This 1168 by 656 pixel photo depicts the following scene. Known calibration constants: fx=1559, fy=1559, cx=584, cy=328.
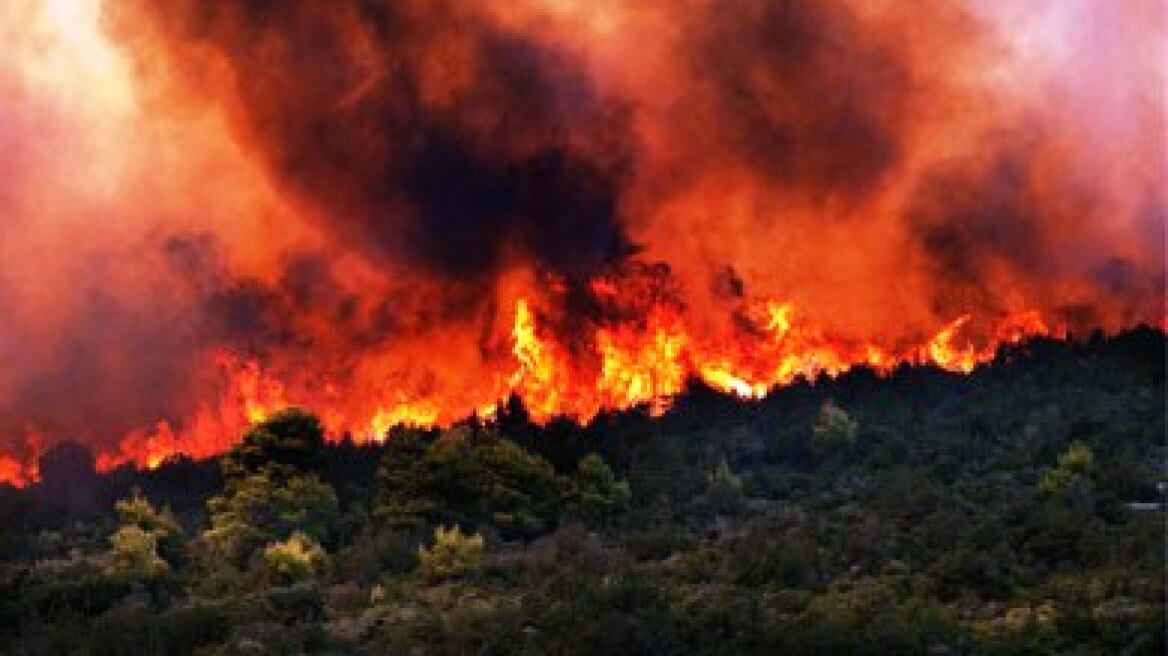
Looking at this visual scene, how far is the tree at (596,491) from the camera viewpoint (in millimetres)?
47625

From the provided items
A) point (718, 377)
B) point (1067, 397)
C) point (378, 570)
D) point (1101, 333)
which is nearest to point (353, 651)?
point (378, 570)

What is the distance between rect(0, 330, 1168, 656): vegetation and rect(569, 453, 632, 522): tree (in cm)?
8

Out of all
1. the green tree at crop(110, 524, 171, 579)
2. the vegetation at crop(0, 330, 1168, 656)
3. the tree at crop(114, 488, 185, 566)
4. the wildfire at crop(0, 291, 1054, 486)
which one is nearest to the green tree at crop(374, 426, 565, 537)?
the vegetation at crop(0, 330, 1168, 656)

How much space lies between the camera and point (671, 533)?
4228 centimetres

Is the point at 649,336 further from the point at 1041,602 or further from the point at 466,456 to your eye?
the point at 1041,602

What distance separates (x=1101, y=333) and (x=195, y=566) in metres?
38.2

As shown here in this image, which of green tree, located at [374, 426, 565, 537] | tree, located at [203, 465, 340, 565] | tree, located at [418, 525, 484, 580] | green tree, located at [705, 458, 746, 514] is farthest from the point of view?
green tree, located at [374, 426, 565, 537]

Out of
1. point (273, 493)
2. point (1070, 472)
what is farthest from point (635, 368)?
point (1070, 472)

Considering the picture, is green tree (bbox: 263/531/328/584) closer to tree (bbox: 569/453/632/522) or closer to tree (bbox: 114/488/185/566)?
tree (bbox: 114/488/185/566)

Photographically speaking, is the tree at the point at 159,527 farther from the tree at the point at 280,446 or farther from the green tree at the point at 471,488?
the green tree at the point at 471,488

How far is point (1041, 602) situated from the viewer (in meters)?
30.1

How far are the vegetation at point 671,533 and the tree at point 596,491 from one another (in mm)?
82

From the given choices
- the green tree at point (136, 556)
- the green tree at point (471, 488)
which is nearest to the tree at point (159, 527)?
the green tree at point (136, 556)

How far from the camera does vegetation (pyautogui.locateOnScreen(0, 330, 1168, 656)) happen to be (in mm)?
29875
